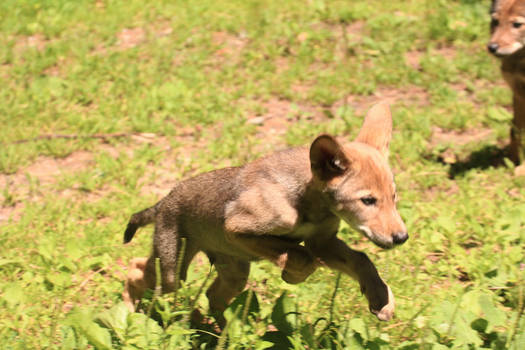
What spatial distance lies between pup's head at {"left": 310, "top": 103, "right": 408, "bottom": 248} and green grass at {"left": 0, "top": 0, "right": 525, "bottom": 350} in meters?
0.49

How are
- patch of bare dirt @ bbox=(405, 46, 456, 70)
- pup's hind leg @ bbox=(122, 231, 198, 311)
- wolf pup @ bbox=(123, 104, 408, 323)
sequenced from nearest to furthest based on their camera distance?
1. wolf pup @ bbox=(123, 104, 408, 323)
2. pup's hind leg @ bbox=(122, 231, 198, 311)
3. patch of bare dirt @ bbox=(405, 46, 456, 70)

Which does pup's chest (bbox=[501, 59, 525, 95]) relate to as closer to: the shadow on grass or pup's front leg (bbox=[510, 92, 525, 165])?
pup's front leg (bbox=[510, 92, 525, 165])

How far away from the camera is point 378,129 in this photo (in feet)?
14.0

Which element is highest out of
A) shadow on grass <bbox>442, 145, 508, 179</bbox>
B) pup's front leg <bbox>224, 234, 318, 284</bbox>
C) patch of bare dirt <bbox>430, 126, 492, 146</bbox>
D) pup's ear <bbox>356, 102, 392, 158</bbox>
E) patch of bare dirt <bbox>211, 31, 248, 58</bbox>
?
pup's ear <bbox>356, 102, 392, 158</bbox>

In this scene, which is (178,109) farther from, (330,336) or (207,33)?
(330,336)

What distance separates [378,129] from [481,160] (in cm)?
295

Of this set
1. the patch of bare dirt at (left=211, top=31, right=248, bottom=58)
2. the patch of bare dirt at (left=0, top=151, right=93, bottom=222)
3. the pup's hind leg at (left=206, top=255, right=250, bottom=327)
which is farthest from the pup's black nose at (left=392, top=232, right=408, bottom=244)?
the patch of bare dirt at (left=211, top=31, right=248, bottom=58)

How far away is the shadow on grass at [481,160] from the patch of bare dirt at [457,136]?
214mm

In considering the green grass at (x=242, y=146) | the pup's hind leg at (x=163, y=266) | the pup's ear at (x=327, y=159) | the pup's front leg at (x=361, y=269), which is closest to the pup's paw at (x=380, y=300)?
the pup's front leg at (x=361, y=269)

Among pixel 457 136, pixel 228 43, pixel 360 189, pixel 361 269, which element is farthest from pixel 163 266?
pixel 228 43

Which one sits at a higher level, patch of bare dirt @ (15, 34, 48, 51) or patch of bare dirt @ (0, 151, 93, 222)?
patch of bare dirt @ (15, 34, 48, 51)

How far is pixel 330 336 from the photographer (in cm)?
403

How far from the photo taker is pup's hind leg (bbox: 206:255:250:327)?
4.59 metres

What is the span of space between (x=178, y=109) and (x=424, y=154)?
272 cm
